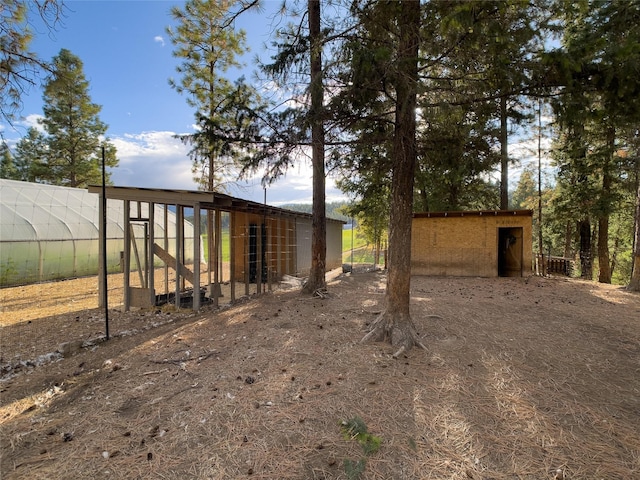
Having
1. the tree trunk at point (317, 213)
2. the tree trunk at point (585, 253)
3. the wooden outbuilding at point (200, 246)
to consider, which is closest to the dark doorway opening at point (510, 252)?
the tree trunk at point (585, 253)

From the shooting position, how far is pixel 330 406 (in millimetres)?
2717

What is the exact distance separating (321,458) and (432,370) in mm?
1692

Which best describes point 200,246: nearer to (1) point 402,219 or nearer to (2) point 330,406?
(1) point 402,219

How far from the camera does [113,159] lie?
19719 millimetres

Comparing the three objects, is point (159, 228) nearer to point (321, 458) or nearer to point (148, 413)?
point (148, 413)

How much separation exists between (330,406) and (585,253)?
16362 millimetres

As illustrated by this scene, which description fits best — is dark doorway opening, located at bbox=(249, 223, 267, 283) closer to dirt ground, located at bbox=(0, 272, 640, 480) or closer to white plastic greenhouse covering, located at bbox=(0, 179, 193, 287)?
white plastic greenhouse covering, located at bbox=(0, 179, 193, 287)

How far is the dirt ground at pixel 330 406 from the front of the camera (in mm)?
2107

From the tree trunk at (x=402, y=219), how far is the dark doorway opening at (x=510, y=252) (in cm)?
959

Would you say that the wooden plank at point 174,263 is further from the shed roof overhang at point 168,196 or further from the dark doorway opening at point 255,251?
the dark doorway opening at point 255,251

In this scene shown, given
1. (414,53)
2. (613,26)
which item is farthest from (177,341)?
(613,26)

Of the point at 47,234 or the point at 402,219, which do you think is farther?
the point at 47,234

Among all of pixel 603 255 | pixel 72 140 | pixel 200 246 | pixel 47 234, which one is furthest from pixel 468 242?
pixel 72 140

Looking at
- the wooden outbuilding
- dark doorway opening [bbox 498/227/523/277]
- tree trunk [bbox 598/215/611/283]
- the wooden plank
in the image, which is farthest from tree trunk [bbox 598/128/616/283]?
the wooden plank
